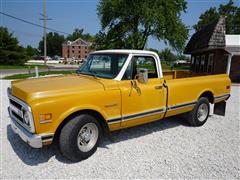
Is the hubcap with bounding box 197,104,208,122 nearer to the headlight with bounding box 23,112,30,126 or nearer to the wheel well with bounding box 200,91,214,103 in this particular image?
the wheel well with bounding box 200,91,214,103

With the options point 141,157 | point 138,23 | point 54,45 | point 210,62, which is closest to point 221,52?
point 210,62

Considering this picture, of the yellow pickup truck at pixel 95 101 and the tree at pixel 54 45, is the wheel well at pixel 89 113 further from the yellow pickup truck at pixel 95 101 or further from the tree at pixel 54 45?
the tree at pixel 54 45

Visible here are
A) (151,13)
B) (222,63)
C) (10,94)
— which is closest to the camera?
(10,94)

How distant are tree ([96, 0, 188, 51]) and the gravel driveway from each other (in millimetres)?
21512

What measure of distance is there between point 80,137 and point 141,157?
1220 mm

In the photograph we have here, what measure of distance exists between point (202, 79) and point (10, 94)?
473 centimetres

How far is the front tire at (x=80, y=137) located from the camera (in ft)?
11.1

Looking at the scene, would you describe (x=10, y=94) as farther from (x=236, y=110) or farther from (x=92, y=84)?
(x=236, y=110)

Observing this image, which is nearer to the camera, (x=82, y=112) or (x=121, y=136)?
(x=82, y=112)

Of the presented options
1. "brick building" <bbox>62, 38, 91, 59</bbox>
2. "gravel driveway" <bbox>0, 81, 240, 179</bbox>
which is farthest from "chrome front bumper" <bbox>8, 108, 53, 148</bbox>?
"brick building" <bbox>62, 38, 91, 59</bbox>

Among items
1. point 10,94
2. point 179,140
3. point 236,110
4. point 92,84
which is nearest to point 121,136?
point 179,140

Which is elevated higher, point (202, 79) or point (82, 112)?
point (202, 79)

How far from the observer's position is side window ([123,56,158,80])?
4.15 metres

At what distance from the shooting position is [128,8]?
25.7 metres
